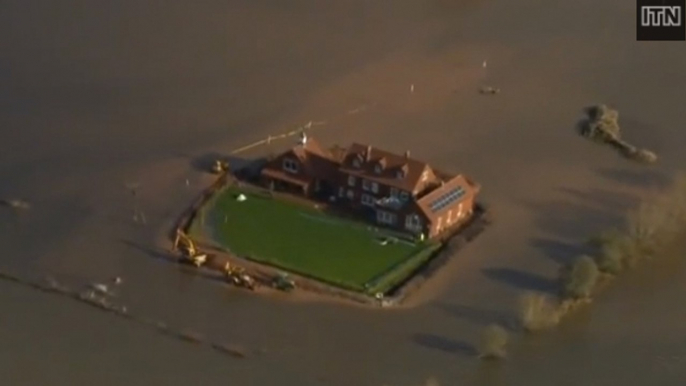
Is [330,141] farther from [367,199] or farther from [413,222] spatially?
[413,222]

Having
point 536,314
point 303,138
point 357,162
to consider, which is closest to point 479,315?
point 536,314

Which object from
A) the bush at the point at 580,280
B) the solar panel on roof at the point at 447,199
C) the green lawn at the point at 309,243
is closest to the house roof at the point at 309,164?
the green lawn at the point at 309,243

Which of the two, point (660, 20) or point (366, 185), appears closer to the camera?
point (366, 185)

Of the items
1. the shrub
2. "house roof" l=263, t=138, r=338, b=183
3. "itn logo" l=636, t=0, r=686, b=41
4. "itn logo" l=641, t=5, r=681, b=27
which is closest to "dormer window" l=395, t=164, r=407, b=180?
"house roof" l=263, t=138, r=338, b=183

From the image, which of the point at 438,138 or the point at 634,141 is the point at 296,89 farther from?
the point at 634,141

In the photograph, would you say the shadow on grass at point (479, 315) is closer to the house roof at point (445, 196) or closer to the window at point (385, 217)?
the house roof at point (445, 196)

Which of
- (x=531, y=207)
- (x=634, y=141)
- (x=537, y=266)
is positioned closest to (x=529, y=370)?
(x=537, y=266)
